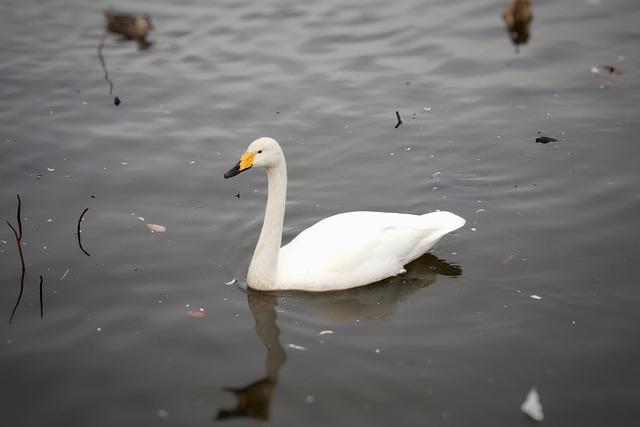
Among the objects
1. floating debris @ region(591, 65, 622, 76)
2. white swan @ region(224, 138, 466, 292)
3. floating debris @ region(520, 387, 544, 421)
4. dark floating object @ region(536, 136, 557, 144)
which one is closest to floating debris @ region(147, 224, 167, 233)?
white swan @ region(224, 138, 466, 292)

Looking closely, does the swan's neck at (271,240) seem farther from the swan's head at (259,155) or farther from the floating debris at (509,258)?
the floating debris at (509,258)

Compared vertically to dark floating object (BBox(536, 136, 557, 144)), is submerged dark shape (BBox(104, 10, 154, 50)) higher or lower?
higher

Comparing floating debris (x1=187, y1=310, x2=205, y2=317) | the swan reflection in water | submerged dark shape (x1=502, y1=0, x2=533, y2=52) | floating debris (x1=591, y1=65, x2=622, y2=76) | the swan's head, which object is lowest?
the swan reflection in water

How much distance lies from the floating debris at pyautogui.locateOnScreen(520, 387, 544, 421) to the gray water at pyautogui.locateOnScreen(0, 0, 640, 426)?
44 millimetres

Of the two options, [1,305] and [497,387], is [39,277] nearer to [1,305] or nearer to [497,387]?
[1,305]

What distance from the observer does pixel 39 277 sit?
716cm

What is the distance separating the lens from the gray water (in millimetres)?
5695

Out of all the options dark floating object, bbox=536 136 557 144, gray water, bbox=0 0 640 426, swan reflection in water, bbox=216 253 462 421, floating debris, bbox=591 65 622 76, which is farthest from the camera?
floating debris, bbox=591 65 622 76

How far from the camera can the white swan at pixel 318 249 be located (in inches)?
267

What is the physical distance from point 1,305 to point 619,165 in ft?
22.5

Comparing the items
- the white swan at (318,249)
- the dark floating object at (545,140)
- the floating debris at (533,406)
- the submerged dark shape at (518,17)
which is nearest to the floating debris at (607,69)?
the submerged dark shape at (518,17)

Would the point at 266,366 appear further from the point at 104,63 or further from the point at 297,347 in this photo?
the point at 104,63

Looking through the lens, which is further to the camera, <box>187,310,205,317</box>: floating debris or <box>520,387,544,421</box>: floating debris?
<box>187,310,205,317</box>: floating debris

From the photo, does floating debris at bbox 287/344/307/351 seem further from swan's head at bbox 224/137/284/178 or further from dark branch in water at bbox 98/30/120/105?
dark branch in water at bbox 98/30/120/105
